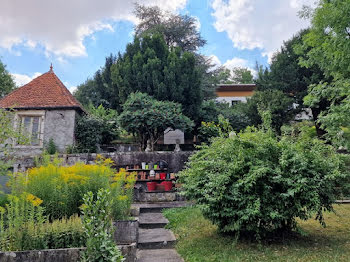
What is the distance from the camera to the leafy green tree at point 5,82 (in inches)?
824

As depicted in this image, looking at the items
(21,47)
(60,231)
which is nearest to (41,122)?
(21,47)

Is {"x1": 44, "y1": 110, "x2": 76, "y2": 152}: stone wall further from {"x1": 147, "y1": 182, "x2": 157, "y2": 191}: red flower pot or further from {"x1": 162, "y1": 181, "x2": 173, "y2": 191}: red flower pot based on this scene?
{"x1": 162, "y1": 181, "x2": 173, "y2": 191}: red flower pot

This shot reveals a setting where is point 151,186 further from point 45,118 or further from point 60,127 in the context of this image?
point 45,118

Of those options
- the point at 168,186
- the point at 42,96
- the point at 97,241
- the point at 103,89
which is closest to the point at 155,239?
the point at 97,241

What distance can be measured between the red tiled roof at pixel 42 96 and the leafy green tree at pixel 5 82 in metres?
7.95

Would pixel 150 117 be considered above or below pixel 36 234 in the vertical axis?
above

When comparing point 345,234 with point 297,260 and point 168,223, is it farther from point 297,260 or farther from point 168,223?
point 168,223

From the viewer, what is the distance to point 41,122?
43.3 ft

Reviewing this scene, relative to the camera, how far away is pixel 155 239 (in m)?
5.32

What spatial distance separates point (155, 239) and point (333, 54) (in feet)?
25.0

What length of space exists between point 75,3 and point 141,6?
1512 cm

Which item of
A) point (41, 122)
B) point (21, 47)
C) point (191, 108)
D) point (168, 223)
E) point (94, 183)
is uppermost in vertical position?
point (21, 47)

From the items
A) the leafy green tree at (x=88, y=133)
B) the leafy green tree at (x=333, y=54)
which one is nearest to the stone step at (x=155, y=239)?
the leafy green tree at (x=333, y=54)

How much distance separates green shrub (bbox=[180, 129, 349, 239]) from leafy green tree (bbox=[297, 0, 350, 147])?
2678mm
